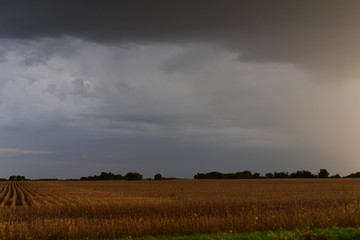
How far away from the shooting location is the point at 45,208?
2959 cm

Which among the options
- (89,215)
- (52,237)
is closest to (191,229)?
(52,237)

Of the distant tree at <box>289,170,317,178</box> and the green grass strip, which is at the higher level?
the distant tree at <box>289,170,317,178</box>

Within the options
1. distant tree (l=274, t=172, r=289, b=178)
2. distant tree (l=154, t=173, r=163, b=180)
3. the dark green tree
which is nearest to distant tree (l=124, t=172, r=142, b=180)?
the dark green tree

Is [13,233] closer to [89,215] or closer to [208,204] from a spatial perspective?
[89,215]

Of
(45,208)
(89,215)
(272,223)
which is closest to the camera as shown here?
(272,223)

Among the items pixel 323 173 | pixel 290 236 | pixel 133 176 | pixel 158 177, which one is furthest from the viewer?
pixel 133 176

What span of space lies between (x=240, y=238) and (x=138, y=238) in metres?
4.17

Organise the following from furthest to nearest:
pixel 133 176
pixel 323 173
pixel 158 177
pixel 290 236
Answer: pixel 133 176 < pixel 158 177 < pixel 323 173 < pixel 290 236

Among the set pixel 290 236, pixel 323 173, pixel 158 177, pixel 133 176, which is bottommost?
pixel 290 236

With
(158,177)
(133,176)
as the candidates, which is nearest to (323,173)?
(158,177)

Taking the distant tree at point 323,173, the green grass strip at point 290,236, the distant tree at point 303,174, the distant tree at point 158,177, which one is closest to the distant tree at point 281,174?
the distant tree at point 303,174

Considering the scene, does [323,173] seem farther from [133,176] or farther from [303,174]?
[133,176]

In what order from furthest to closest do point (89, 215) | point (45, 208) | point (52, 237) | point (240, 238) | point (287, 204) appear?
point (287, 204) < point (45, 208) < point (89, 215) < point (52, 237) < point (240, 238)

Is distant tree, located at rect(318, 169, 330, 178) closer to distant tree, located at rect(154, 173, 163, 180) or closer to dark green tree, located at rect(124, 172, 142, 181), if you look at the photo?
distant tree, located at rect(154, 173, 163, 180)
